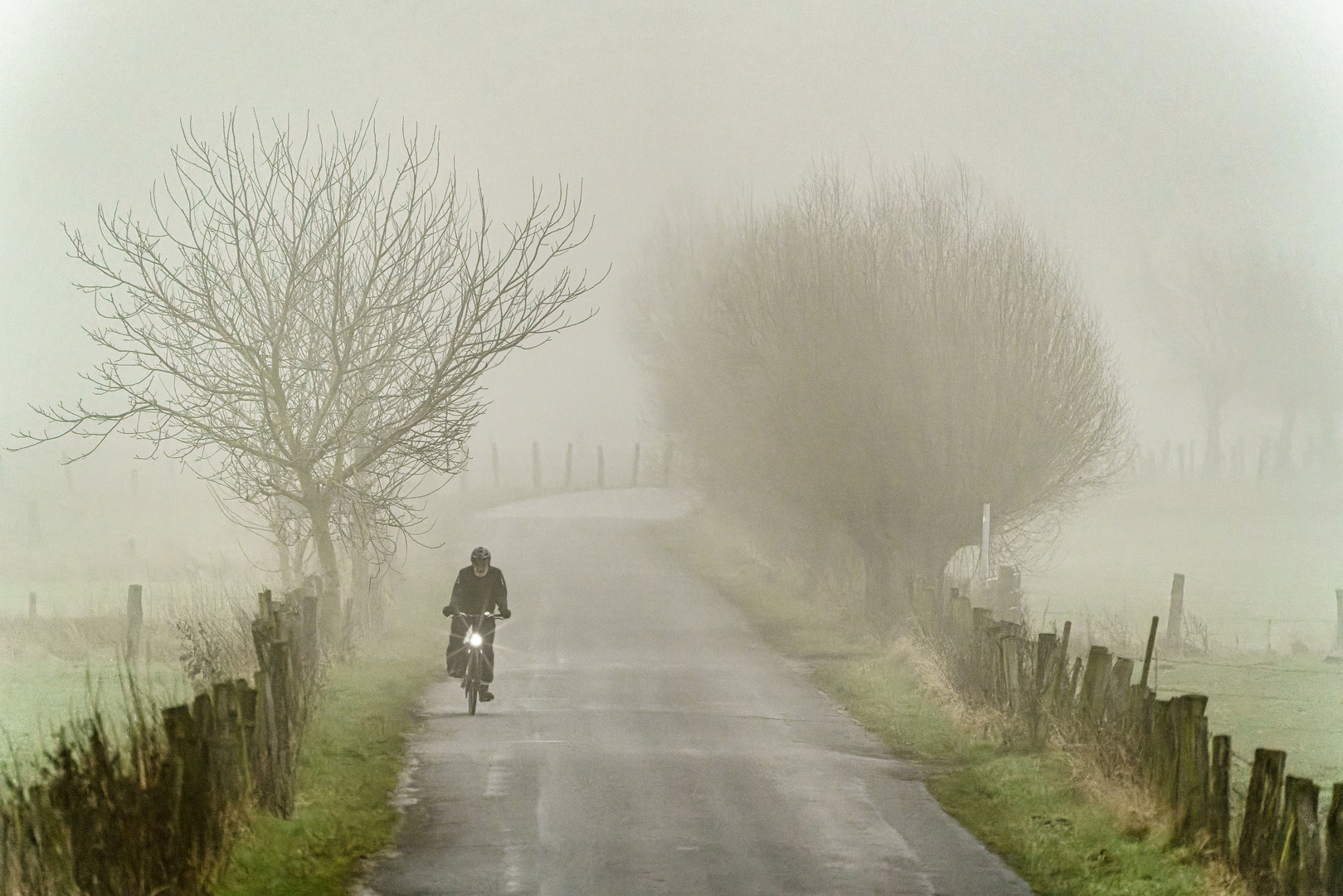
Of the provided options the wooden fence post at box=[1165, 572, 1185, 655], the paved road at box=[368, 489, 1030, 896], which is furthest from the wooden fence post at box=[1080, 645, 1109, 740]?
the wooden fence post at box=[1165, 572, 1185, 655]

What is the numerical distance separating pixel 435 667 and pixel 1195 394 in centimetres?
7198

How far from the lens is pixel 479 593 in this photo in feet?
55.4

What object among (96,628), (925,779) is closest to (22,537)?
(96,628)

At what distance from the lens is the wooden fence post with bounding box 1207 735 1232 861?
9781mm

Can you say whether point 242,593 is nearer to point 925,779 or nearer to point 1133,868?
point 925,779

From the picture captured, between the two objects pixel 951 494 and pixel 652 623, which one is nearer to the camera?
pixel 951 494

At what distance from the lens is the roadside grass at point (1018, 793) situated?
10062mm

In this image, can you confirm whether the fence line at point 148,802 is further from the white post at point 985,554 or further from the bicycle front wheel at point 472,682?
the white post at point 985,554

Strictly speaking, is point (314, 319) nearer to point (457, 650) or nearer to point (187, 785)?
point (457, 650)

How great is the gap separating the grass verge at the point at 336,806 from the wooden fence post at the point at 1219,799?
5582 millimetres

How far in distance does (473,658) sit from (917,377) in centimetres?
1066

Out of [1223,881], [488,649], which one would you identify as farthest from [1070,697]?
[488,649]

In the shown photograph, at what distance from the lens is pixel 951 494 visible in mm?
25062

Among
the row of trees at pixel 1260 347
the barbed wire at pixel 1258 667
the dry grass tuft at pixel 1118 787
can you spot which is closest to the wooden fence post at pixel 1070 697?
the dry grass tuft at pixel 1118 787
